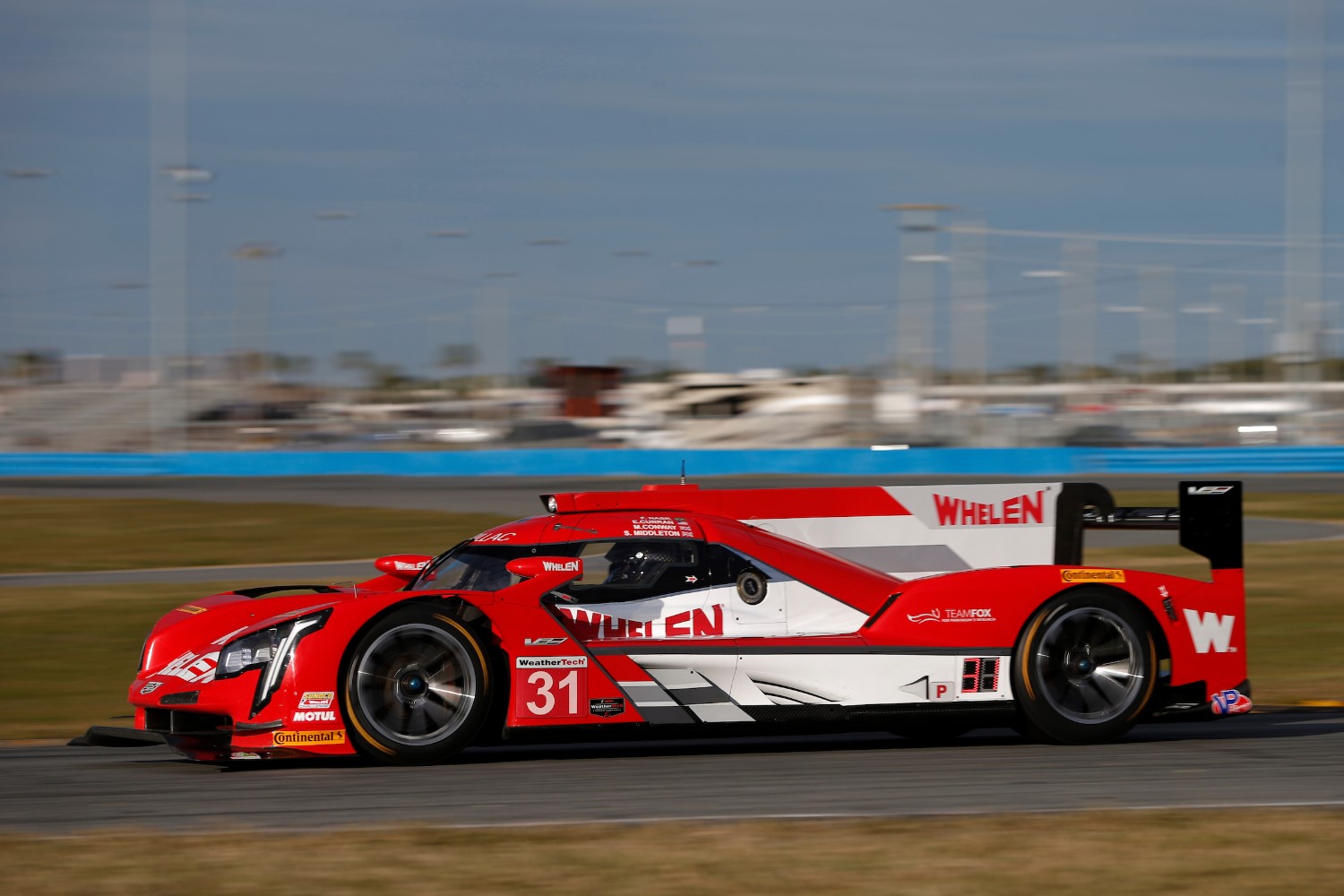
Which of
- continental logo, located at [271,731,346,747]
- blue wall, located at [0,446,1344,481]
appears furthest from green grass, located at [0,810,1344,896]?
blue wall, located at [0,446,1344,481]

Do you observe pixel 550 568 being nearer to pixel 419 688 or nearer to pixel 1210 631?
pixel 419 688

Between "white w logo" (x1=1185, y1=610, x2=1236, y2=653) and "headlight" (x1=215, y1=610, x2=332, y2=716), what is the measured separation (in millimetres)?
3944

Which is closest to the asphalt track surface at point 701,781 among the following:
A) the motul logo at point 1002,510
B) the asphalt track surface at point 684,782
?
the asphalt track surface at point 684,782

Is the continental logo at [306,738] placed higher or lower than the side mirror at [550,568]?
lower

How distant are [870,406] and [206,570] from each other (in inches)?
1131

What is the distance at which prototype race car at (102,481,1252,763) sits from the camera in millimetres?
6527

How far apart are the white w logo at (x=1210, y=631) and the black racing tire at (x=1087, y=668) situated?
0.84 ft

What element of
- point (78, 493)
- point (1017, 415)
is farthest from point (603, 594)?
point (1017, 415)

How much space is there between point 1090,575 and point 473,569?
284 centimetres

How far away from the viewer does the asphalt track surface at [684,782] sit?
5637 mm

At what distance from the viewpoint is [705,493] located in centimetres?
779

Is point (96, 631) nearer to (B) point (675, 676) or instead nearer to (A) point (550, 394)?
(B) point (675, 676)

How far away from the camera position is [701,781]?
633 cm

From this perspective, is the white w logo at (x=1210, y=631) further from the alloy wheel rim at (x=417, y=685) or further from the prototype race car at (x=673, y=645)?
the alloy wheel rim at (x=417, y=685)
